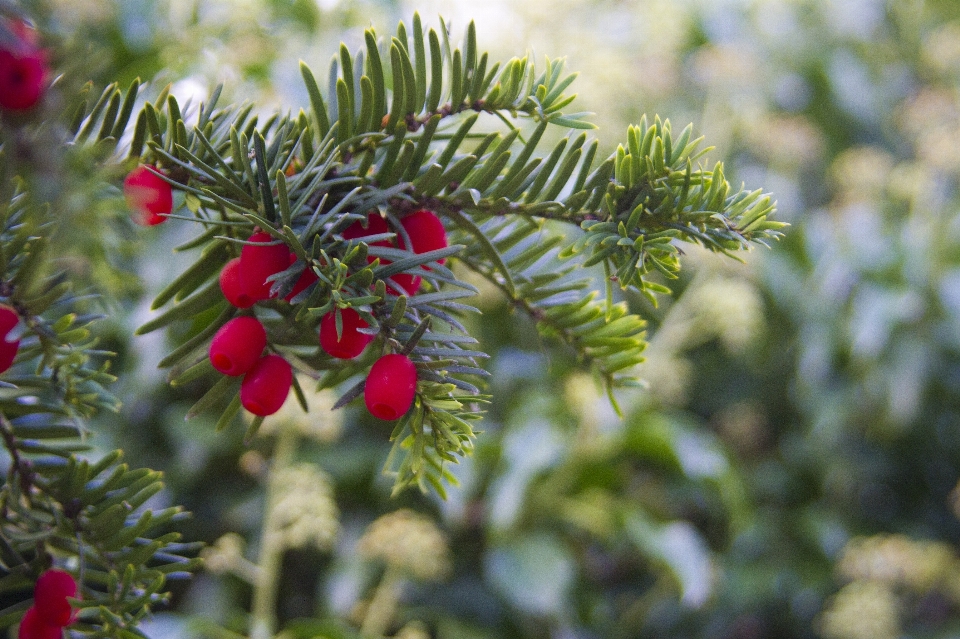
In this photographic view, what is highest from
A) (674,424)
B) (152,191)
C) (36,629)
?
(674,424)

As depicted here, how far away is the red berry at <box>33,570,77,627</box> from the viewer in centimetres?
20

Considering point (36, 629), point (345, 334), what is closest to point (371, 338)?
point (345, 334)

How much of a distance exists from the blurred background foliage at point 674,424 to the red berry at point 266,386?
319 mm

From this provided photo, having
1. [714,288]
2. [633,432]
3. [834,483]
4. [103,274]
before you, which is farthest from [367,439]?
[103,274]

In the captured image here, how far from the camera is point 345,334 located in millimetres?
179

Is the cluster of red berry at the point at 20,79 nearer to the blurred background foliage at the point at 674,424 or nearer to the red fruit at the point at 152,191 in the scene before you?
the red fruit at the point at 152,191

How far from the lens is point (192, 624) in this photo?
Result: 50 centimetres

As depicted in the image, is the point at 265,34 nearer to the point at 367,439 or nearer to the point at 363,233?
the point at 367,439

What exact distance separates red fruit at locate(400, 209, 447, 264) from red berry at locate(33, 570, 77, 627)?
13cm

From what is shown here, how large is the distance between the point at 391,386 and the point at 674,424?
662 millimetres

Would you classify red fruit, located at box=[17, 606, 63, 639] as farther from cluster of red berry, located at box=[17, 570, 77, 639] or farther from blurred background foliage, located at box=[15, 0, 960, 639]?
blurred background foliage, located at box=[15, 0, 960, 639]

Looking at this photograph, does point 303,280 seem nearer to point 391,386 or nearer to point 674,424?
point 391,386

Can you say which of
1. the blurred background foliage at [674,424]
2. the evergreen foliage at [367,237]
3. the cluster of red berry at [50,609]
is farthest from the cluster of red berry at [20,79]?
the blurred background foliage at [674,424]

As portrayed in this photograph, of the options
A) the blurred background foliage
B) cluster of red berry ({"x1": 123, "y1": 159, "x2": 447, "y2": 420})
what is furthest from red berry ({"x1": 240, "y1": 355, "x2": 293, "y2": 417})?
the blurred background foliage
